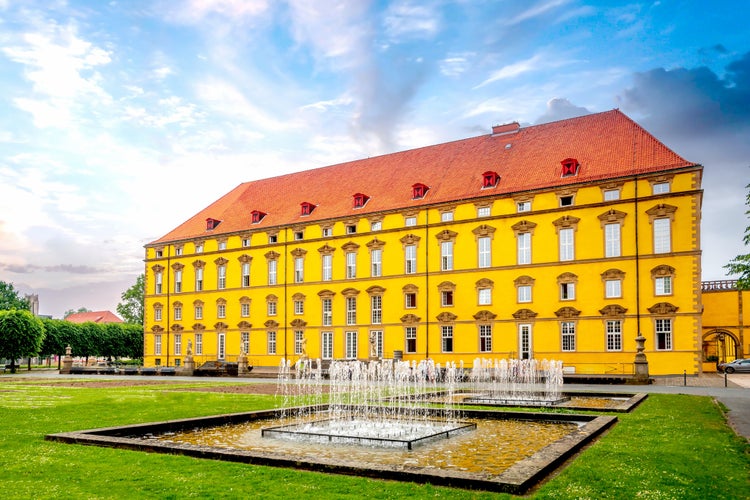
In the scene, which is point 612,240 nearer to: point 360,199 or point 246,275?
point 360,199

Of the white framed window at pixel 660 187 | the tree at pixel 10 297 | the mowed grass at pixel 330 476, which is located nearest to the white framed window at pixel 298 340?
the white framed window at pixel 660 187

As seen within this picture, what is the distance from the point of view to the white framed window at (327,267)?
48.3 m

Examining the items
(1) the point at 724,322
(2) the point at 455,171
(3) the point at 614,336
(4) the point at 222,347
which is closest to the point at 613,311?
(3) the point at 614,336

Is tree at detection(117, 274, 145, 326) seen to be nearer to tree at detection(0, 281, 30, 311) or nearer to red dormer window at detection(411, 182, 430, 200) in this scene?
tree at detection(0, 281, 30, 311)

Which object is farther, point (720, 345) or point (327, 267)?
point (327, 267)

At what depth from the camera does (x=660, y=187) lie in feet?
119

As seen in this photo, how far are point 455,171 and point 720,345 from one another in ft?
78.0

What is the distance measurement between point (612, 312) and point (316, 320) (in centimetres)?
2130

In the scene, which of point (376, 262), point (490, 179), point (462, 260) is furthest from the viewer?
point (376, 262)

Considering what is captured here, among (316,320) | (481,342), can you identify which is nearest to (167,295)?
(316,320)

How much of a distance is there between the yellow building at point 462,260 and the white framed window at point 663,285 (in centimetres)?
8

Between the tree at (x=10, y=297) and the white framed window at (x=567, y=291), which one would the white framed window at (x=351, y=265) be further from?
the tree at (x=10, y=297)

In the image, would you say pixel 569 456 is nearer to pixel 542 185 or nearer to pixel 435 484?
pixel 435 484

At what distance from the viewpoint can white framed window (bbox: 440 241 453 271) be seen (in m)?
42.9
